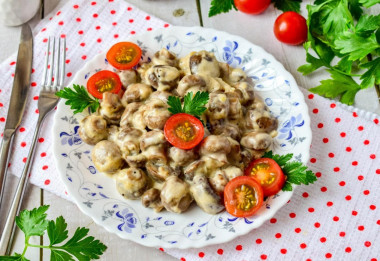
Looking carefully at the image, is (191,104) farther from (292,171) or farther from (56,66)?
(56,66)

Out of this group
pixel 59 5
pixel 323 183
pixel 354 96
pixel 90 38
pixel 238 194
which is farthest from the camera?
pixel 59 5

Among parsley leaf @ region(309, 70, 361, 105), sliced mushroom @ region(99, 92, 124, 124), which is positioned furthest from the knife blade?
parsley leaf @ region(309, 70, 361, 105)

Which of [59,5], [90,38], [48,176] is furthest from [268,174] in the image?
[59,5]

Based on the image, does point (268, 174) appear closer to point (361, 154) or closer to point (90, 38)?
point (361, 154)

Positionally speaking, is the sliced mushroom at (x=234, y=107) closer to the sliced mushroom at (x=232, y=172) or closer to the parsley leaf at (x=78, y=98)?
the sliced mushroom at (x=232, y=172)

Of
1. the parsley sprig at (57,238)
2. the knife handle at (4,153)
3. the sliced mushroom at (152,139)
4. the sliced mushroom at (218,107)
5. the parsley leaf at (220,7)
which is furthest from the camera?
the parsley leaf at (220,7)

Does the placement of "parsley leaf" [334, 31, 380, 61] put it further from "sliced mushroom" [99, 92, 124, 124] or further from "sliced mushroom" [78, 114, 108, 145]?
"sliced mushroom" [78, 114, 108, 145]

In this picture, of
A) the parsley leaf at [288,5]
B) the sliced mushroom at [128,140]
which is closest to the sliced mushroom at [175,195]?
the sliced mushroom at [128,140]
